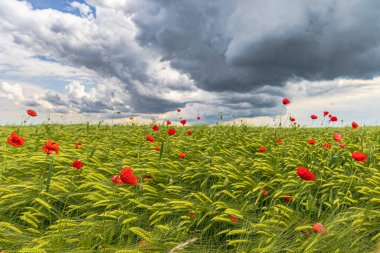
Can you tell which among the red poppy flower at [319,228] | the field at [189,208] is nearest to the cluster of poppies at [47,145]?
the field at [189,208]

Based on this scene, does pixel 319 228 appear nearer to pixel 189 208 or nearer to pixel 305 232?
pixel 305 232

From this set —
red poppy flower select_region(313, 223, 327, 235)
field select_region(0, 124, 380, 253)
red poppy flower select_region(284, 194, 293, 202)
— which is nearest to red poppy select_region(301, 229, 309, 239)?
field select_region(0, 124, 380, 253)

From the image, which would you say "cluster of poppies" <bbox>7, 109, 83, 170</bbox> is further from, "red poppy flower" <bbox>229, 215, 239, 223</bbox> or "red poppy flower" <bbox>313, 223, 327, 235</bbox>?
"red poppy flower" <bbox>313, 223, 327, 235</bbox>

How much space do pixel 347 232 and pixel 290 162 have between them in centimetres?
218

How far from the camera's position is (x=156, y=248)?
2.69 m

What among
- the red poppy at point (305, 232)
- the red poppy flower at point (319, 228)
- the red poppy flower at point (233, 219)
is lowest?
the red poppy at point (305, 232)

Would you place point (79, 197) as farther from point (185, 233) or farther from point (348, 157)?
point (348, 157)

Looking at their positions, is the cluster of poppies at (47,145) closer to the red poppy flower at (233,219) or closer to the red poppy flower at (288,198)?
the red poppy flower at (233,219)

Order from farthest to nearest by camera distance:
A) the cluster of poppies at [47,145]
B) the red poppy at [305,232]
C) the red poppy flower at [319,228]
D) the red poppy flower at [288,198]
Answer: the red poppy flower at [288,198] → the cluster of poppies at [47,145] → the red poppy at [305,232] → the red poppy flower at [319,228]

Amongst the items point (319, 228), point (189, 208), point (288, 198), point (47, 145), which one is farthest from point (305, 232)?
point (47, 145)

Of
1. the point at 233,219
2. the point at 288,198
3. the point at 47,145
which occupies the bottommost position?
the point at 233,219

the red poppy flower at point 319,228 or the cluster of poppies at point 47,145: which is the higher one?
the cluster of poppies at point 47,145

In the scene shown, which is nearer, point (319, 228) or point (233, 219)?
point (319, 228)

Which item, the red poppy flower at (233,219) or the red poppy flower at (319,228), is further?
the red poppy flower at (233,219)
